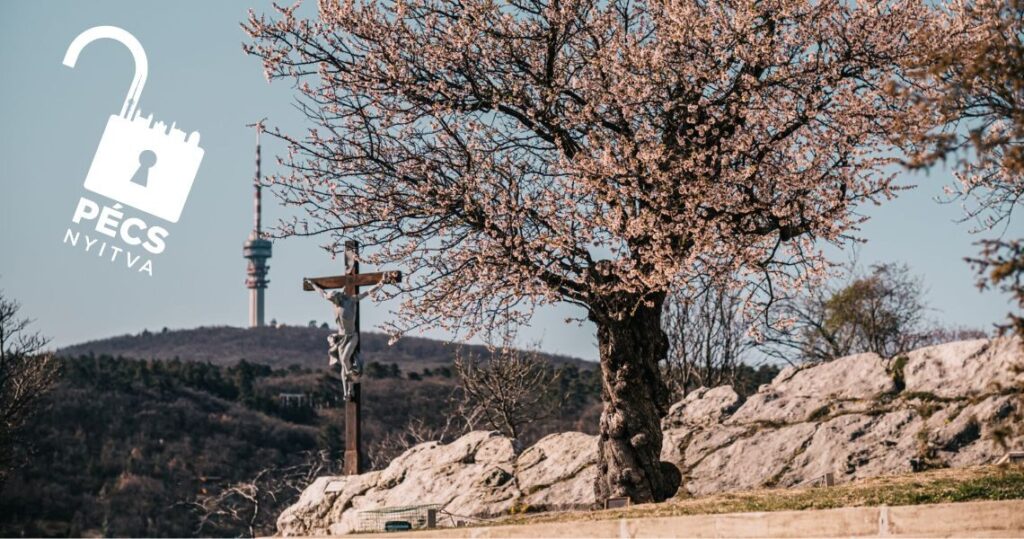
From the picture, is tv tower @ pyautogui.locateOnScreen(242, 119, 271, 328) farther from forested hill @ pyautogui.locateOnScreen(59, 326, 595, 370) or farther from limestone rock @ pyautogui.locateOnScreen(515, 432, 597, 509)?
limestone rock @ pyautogui.locateOnScreen(515, 432, 597, 509)

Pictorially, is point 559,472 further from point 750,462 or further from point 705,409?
point 750,462

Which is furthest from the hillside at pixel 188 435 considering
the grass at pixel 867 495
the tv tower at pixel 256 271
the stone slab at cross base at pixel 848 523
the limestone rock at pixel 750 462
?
the tv tower at pixel 256 271

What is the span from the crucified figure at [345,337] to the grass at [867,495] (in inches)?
332

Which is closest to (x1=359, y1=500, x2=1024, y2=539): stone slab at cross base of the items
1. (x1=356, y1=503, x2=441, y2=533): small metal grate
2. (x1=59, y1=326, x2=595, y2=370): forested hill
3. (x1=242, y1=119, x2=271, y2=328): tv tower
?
(x1=356, y1=503, x2=441, y2=533): small metal grate

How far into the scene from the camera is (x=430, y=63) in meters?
17.7

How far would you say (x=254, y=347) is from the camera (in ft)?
383

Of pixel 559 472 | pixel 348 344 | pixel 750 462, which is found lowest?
pixel 559 472

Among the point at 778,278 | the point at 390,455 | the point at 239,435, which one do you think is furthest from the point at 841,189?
the point at 239,435

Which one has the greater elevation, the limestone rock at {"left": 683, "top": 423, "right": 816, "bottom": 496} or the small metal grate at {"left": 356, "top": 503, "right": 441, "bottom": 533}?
the limestone rock at {"left": 683, "top": 423, "right": 816, "bottom": 496}

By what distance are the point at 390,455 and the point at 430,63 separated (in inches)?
1423

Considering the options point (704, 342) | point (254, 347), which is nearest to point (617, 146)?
point (704, 342)

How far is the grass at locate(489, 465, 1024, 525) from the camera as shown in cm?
1334

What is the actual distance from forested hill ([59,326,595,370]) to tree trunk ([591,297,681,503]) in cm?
8469

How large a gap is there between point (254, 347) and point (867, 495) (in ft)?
350
